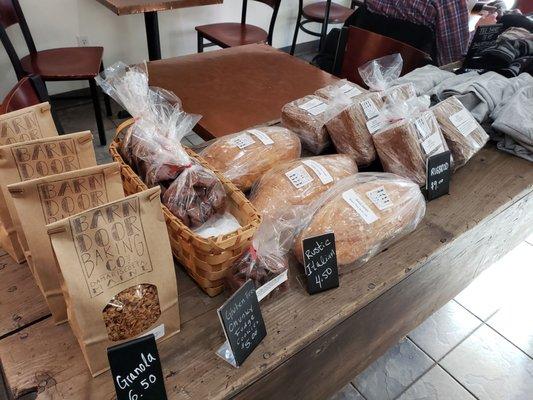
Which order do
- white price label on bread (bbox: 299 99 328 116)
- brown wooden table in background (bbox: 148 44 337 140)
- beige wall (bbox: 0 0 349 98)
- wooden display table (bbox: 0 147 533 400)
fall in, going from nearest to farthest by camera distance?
wooden display table (bbox: 0 147 533 400) < white price label on bread (bbox: 299 99 328 116) < brown wooden table in background (bbox: 148 44 337 140) < beige wall (bbox: 0 0 349 98)

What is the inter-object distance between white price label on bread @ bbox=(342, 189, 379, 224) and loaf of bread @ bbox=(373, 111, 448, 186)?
238 millimetres

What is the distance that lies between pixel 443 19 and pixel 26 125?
2009 millimetres

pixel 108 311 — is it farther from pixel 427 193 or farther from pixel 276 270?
pixel 427 193

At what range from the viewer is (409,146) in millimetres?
1045

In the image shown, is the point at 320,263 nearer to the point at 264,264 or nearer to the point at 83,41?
the point at 264,264

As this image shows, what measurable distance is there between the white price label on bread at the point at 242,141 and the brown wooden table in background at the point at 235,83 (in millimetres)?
336

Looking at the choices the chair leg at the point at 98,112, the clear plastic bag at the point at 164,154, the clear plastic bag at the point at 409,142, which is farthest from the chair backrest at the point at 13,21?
the clear plastic bag at the point at 409,142

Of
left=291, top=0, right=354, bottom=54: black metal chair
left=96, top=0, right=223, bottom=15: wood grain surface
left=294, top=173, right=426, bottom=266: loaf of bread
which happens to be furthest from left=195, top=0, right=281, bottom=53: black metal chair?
left=294, top=173, right=426, bottom=266: loaf of bread

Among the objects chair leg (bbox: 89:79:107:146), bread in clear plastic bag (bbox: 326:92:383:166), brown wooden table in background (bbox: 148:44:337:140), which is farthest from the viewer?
chair leg (bbox: 89:79:107:146)

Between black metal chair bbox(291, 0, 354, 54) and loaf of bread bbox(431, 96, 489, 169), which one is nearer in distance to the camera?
loaf of bread bbox(431, 96, 489, 169)

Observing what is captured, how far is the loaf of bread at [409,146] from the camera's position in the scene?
1045 mm

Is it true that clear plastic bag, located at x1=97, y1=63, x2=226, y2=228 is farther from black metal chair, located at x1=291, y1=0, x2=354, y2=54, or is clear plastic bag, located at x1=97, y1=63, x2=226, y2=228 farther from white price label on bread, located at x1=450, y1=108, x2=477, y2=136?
black metal chair, located at x1=291, y1=0, x2=354, y2=54

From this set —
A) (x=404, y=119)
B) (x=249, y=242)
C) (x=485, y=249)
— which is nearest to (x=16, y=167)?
(x=249, y=242)

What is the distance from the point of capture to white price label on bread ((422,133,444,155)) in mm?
1063
